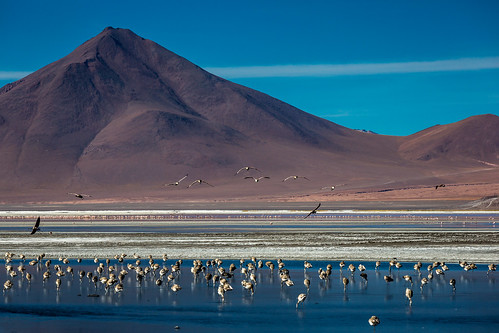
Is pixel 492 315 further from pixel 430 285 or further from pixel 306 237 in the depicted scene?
pixel 306 237

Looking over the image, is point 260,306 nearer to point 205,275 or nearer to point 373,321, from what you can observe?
point 373,321

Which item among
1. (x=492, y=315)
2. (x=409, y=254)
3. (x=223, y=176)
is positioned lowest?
(x=492, y=315)

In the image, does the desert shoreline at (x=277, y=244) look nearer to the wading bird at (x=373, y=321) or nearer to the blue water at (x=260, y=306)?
the blue water at (x=260, y=306)

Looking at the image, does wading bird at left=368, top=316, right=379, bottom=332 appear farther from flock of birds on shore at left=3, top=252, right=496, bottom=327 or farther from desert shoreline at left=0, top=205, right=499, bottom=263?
desert shoreline at left=0, top=205, right=499, bottom=263

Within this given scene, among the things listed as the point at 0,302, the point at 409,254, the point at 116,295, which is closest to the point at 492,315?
the point at 116,295

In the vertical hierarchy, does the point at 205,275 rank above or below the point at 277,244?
below

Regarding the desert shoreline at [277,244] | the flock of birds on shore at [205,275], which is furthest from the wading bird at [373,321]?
the desert shoreline at [277,244]

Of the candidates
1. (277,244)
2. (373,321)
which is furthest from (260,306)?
(277,244)

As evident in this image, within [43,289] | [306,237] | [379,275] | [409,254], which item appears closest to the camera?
[43,289]

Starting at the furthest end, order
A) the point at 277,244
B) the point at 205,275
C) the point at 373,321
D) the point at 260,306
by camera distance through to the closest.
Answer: the point at 277,244 < the point at 205,275 < the point at 260,306 < the point at 373,321
